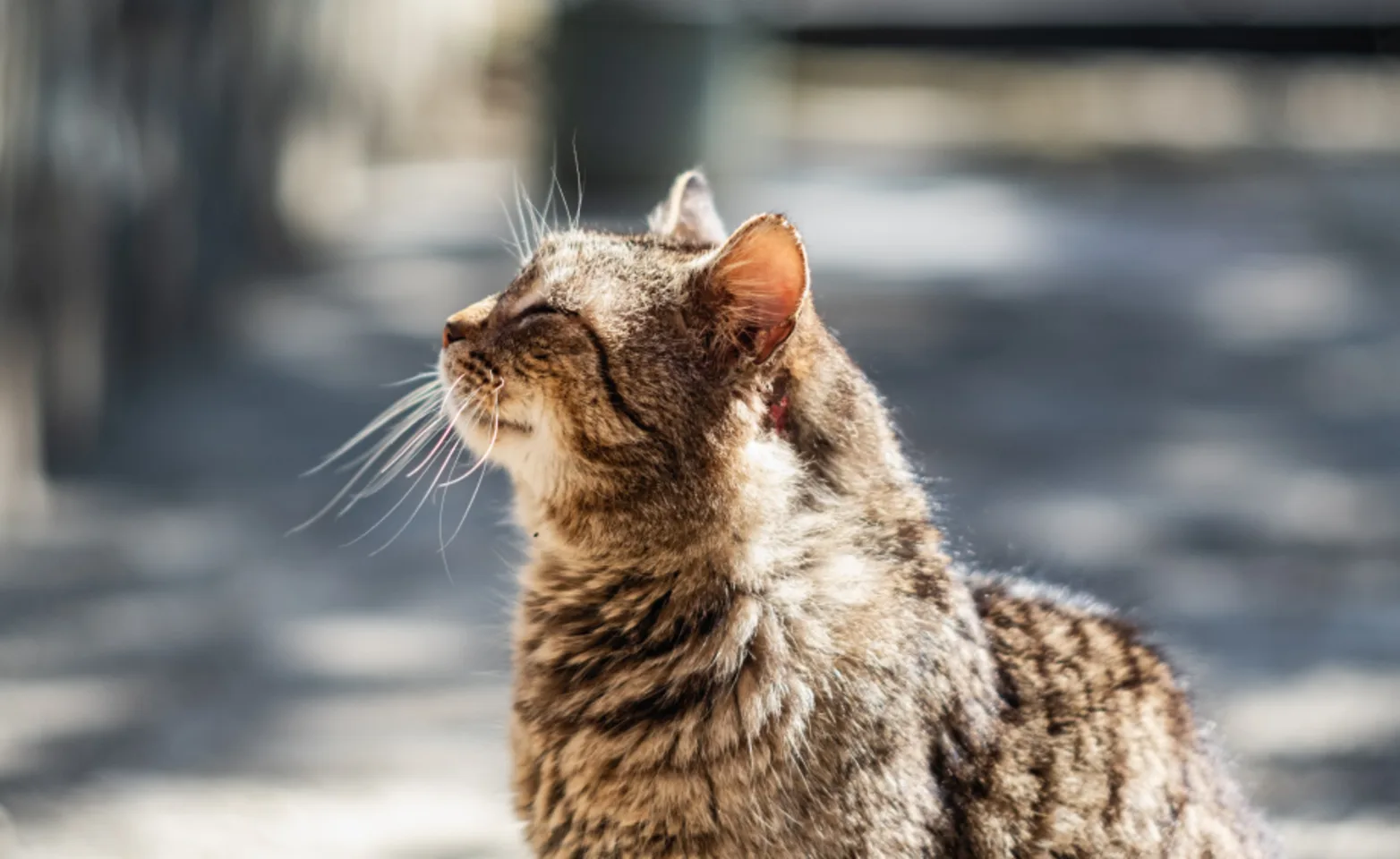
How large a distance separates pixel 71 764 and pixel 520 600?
1816 millimetres

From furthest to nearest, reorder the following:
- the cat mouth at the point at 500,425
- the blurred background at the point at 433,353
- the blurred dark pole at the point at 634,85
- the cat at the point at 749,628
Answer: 1. the blurred dark pole at the point at 634,85
2. the blurred background at the point at 433,353
3. the cat mouth at the point at 500,425
4. the cat at the point at 749,628

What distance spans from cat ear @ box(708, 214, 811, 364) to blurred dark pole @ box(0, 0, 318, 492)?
3.59m

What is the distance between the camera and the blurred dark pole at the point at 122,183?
5.68 meters

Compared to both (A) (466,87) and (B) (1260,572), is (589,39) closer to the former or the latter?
(A) (466,87)

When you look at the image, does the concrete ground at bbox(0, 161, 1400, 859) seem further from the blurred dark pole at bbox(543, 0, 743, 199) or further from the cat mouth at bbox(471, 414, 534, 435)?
the cat mouth at bbox(471, 414, 534, 435)

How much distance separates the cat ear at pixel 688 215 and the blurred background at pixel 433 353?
0.75m

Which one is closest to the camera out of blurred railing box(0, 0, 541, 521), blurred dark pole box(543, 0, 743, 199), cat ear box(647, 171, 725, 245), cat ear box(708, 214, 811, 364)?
cat ear box(708, 214, 811, 364)

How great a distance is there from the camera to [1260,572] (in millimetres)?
5691

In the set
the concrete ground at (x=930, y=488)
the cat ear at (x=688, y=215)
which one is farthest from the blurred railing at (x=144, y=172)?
the cat ear at (x=688, y=215)

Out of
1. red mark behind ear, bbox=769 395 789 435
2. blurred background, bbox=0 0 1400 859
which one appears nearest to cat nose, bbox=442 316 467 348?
red mark behind ear, bbox=769 395 789 435

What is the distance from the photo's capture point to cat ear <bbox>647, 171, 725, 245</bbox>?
120 inches

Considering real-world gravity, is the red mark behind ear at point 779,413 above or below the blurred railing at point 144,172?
below

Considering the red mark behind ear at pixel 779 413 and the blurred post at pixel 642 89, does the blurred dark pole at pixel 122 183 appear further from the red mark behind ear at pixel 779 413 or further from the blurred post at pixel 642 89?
the red mark behind ear at pixel 779 413

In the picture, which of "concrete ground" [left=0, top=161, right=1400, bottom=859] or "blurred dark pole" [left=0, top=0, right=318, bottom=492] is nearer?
"concrete ground" [left=0, top=161, right=1400, bottom=859]
